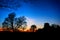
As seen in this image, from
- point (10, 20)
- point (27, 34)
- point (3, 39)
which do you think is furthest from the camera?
point (10, 20)

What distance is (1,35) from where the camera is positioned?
1213 centimetres

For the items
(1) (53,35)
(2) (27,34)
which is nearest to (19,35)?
(2) (27,34)

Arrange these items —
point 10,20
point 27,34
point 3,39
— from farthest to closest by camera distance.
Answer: point 10,20
point 27,34
point 3,39

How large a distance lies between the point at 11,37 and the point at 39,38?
10.1 feet

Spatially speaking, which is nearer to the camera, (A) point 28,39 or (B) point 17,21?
(A) point 28,39

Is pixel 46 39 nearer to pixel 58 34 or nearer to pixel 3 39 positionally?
pixel 58 34

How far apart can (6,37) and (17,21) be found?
12.1 m

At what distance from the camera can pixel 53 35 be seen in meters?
13.4

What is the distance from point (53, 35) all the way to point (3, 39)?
5594 mm

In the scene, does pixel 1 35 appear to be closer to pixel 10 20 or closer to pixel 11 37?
pixel 11 37

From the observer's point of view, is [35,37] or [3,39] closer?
[3,39]

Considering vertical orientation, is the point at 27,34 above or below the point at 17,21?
below

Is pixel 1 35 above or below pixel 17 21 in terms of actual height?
below

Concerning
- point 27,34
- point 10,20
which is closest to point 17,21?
point 10,20
